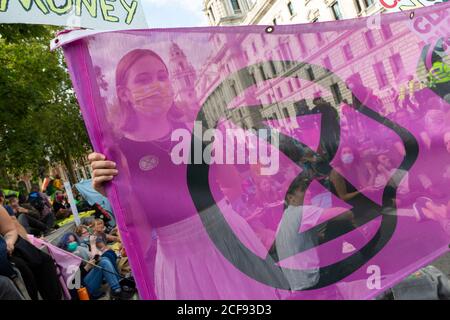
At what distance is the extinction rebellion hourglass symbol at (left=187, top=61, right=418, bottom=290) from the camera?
7.07 feet

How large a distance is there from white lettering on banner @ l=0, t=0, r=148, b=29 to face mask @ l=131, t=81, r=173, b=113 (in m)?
0.36

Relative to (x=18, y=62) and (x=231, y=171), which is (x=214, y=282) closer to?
(x=231, y=171)

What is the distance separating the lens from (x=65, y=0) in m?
1.97

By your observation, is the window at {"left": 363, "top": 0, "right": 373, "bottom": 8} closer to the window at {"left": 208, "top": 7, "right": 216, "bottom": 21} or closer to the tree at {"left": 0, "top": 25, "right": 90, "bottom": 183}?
the tree at {"left": 0, "top": 25, "right": 90, "bottom": 183}

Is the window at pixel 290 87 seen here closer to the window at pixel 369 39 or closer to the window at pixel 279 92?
the window at pixel 279 92

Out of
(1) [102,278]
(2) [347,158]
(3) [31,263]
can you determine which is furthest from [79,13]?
(1) [102,278]

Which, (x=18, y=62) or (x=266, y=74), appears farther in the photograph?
(x=18, y=62)

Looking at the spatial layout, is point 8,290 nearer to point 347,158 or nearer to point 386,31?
point 347,158

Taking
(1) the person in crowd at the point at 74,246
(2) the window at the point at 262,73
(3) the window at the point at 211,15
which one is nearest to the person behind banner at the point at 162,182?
(2) the window at the point at 262,73

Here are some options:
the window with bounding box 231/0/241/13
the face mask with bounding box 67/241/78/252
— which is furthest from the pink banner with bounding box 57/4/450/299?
Result: the window with bounding box 231/0/241/13

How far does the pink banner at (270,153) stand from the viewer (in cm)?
206

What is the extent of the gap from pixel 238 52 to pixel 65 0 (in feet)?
2.98
